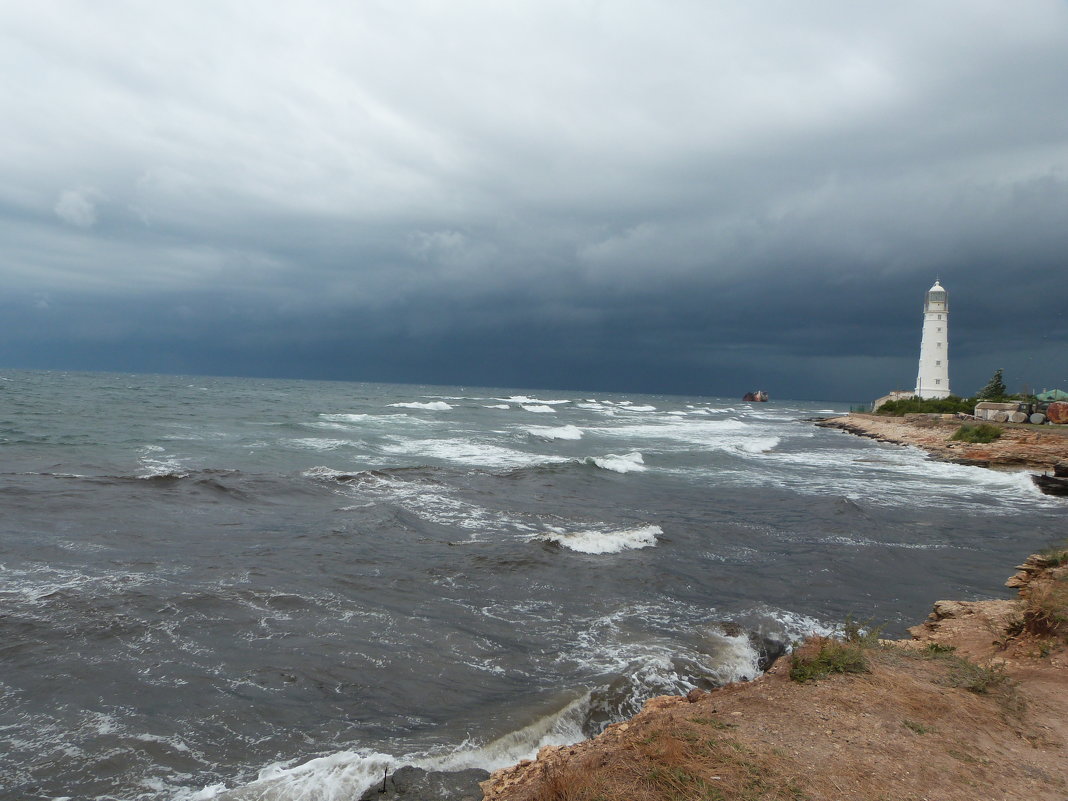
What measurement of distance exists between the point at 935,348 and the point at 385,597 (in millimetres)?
65115

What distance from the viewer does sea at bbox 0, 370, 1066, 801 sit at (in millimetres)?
5594

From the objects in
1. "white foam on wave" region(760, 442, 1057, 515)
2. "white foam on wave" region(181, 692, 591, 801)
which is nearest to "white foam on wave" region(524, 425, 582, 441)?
"white foam on wave" region(760, 442, 1057, 515)

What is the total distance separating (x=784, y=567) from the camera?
38.9 feet

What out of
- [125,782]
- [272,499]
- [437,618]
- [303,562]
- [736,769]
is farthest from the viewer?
[272,499]

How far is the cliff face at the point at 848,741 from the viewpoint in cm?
397

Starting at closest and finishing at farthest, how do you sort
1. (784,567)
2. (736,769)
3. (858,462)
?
1. (736,769)
2. (784,567)
3. (858,462)

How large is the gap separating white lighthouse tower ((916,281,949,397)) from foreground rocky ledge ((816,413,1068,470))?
14260mm

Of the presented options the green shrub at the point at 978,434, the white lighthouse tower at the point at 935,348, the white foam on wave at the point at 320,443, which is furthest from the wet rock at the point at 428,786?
the white lighthouse tower at the point at 935,348

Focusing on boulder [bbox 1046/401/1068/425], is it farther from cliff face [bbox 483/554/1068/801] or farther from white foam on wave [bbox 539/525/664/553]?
cliff face [bbox 483/554/1068/801]

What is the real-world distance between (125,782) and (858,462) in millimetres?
32213

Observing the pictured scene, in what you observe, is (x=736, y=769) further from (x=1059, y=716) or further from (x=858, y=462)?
(x=858, y=462)

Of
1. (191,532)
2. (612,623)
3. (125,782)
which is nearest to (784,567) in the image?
(612,623)

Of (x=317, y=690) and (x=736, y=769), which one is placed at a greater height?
(x=736, y=769)

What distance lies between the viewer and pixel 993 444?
1286 inches
